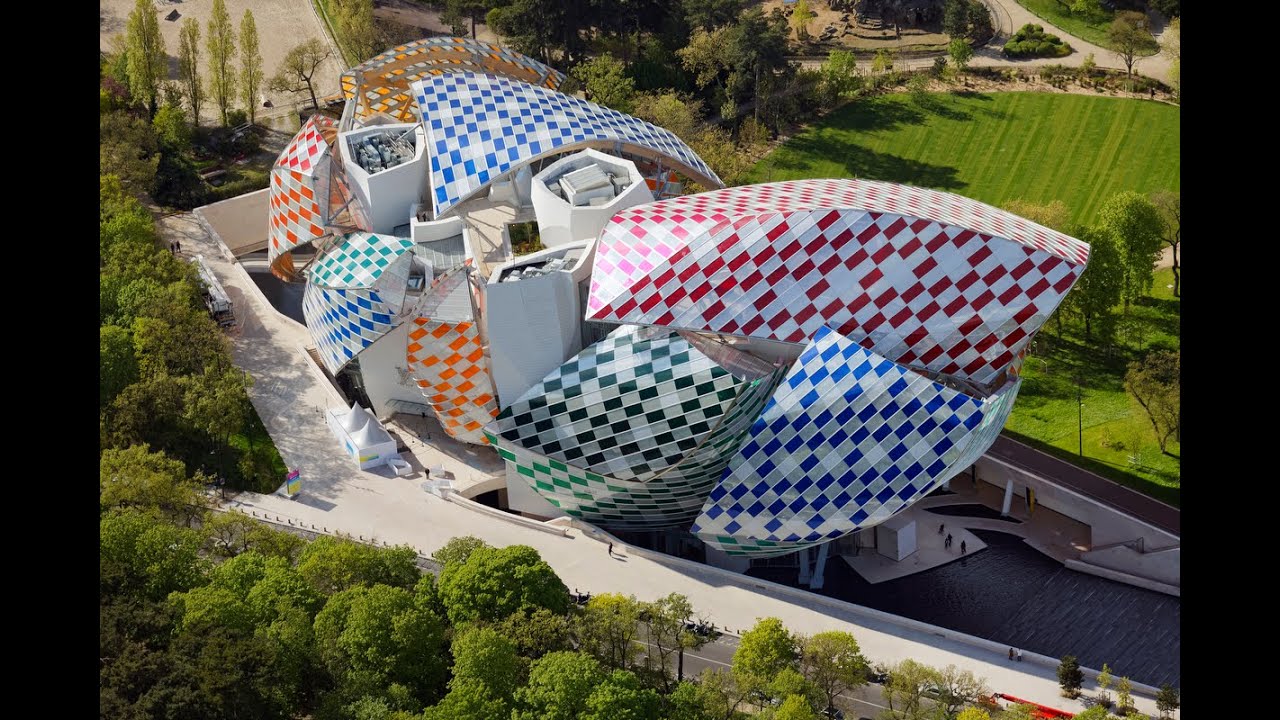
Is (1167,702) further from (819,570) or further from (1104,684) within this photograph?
(819,570)

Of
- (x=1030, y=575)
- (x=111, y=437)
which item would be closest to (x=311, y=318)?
(x=111, y=437)

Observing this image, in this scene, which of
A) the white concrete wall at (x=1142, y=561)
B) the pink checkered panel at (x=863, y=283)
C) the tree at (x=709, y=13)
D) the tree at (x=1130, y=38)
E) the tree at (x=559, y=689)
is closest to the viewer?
the tree at (x=559, y=689)

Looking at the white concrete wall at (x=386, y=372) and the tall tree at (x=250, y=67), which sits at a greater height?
the tall tree at (x=250, y=67)

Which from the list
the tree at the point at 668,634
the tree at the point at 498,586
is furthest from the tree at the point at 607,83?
the tree at the point at 668,634

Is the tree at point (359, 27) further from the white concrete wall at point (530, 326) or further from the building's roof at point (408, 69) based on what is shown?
the white concrete wall at point (530, 326)

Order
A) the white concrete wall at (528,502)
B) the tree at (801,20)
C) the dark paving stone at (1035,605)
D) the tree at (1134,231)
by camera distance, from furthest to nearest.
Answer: the tree at (801,20) → the tree at (1134,231) → the white concrete wall at (528,502) → the dark paving stone at (1035,605)

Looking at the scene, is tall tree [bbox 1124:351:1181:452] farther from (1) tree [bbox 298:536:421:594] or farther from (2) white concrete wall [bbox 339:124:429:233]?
(2) white concrete wall [bbox 339:124:429:233]
